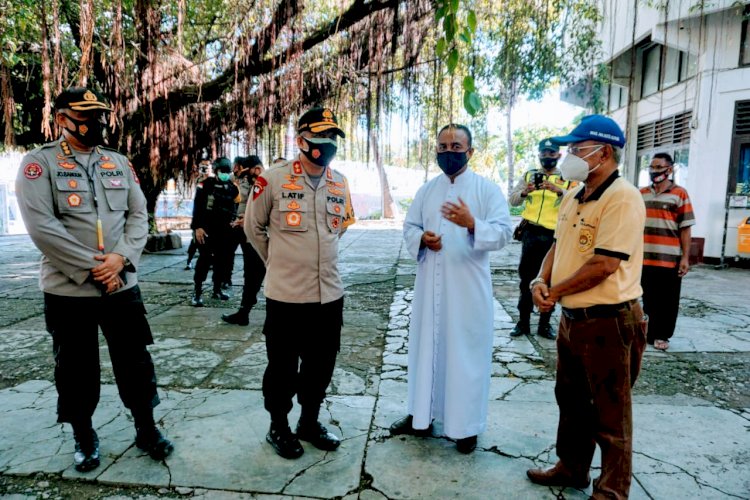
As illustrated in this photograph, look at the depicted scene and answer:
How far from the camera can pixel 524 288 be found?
476 cm

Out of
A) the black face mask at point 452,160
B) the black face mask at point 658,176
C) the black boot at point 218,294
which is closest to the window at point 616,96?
the black face mask at point 658,176

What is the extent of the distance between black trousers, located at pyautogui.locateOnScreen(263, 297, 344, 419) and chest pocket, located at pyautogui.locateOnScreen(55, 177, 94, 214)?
1.01m

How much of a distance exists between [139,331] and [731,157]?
10212 millimetres

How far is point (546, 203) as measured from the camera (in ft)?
15.0

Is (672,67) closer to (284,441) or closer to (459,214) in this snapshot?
(459,214)

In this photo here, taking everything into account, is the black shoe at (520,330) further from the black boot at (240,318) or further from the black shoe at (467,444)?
the black boot at (240,318)

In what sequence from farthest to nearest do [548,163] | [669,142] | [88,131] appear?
[669,142], [548,163], [88,131]

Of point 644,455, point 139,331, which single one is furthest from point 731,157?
point 139,331

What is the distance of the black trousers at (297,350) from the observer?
8.41 ft

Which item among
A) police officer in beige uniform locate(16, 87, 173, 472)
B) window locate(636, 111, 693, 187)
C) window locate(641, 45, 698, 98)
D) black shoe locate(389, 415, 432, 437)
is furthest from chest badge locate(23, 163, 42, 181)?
window locate(641, 45, 698, 98)

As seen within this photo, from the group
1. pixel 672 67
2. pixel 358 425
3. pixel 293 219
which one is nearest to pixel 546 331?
pixel 358 425

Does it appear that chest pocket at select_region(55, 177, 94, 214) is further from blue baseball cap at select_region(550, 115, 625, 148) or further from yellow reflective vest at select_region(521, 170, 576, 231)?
yellow reflective vest at select_region(521, 170, 576, 231)

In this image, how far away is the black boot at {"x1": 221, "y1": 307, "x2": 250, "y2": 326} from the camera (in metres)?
5.11

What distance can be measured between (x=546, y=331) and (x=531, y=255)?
2.50ft
